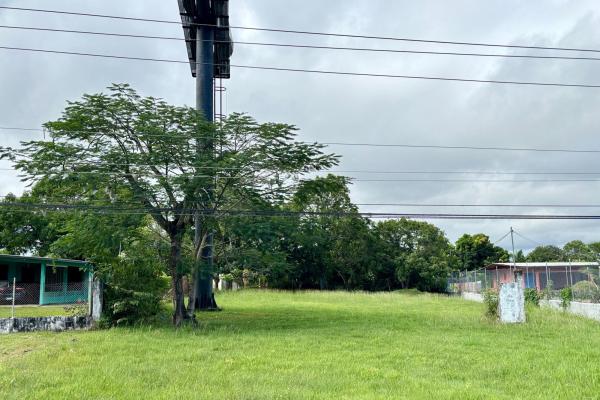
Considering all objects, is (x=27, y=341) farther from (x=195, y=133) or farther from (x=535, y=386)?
(x=535, y=386)

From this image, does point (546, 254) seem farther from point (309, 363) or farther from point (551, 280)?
point (309, 363)

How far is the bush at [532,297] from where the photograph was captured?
936 inches

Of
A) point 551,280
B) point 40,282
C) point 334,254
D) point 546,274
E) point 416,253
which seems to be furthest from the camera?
point 416,253

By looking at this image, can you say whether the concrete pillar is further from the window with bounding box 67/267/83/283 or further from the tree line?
the window with bounding box 67/267/83/283

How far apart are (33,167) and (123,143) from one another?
266 cm

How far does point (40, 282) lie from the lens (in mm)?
27953

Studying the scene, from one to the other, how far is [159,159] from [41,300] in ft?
39.9

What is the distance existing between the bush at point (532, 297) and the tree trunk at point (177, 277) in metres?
15.3

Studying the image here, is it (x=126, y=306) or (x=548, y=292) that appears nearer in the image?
(x=126, y=306)

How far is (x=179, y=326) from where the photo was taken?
16469 mm

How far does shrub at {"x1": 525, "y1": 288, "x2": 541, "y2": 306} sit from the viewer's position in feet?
78.0

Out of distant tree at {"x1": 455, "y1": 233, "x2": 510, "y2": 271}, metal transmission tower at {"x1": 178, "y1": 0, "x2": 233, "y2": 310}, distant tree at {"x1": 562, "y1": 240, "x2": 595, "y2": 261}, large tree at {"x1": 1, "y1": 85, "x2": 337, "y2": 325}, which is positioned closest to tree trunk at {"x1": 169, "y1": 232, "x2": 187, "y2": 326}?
large tree at {"x1": 1, "y1": 85, "x2": 337, "y2": 325}

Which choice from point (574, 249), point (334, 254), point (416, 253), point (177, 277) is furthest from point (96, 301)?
point (574, 249)

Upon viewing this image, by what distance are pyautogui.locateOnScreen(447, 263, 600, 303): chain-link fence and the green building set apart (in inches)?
621
